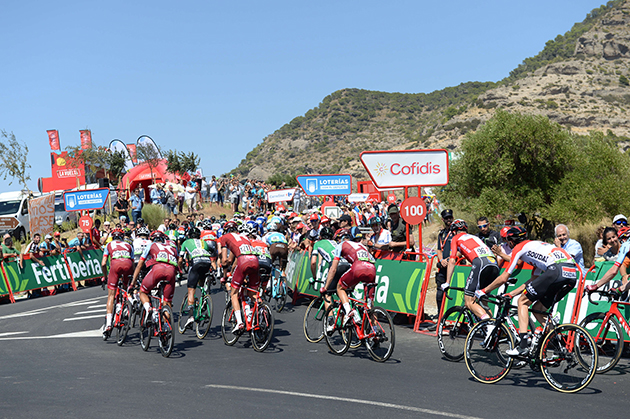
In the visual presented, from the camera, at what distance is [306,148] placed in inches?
5305

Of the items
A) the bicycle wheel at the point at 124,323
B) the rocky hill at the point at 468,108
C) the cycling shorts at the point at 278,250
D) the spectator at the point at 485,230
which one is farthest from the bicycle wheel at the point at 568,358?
the rocky hill at the point at 468,108

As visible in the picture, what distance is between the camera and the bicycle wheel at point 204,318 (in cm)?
1030

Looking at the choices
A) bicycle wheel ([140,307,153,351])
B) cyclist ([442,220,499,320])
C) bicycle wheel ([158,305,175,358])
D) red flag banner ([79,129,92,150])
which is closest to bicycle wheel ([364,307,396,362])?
cyclist ([442,220,499,320])

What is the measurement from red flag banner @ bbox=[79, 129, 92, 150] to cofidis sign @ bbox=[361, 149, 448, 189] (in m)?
37.3

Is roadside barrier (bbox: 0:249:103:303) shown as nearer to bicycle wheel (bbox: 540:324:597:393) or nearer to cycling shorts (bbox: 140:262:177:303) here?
cycling shorts (bbox: 140:262:177:303)

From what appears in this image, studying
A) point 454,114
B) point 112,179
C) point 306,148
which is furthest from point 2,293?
point 306,148

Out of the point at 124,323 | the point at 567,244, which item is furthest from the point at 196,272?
the point at 567,244

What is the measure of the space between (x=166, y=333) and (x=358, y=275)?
10.2ft

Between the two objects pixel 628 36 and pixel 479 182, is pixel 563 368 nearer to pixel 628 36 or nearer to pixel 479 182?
pixel 479 182

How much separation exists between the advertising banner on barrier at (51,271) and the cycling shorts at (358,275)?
1333 centimetres

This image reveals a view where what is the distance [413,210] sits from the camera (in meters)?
12.8

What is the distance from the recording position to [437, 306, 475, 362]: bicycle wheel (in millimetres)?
8102

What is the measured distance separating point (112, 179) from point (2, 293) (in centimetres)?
3106

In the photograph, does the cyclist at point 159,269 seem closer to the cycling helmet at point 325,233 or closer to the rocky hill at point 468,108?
the cycling helmet at point 325,233
